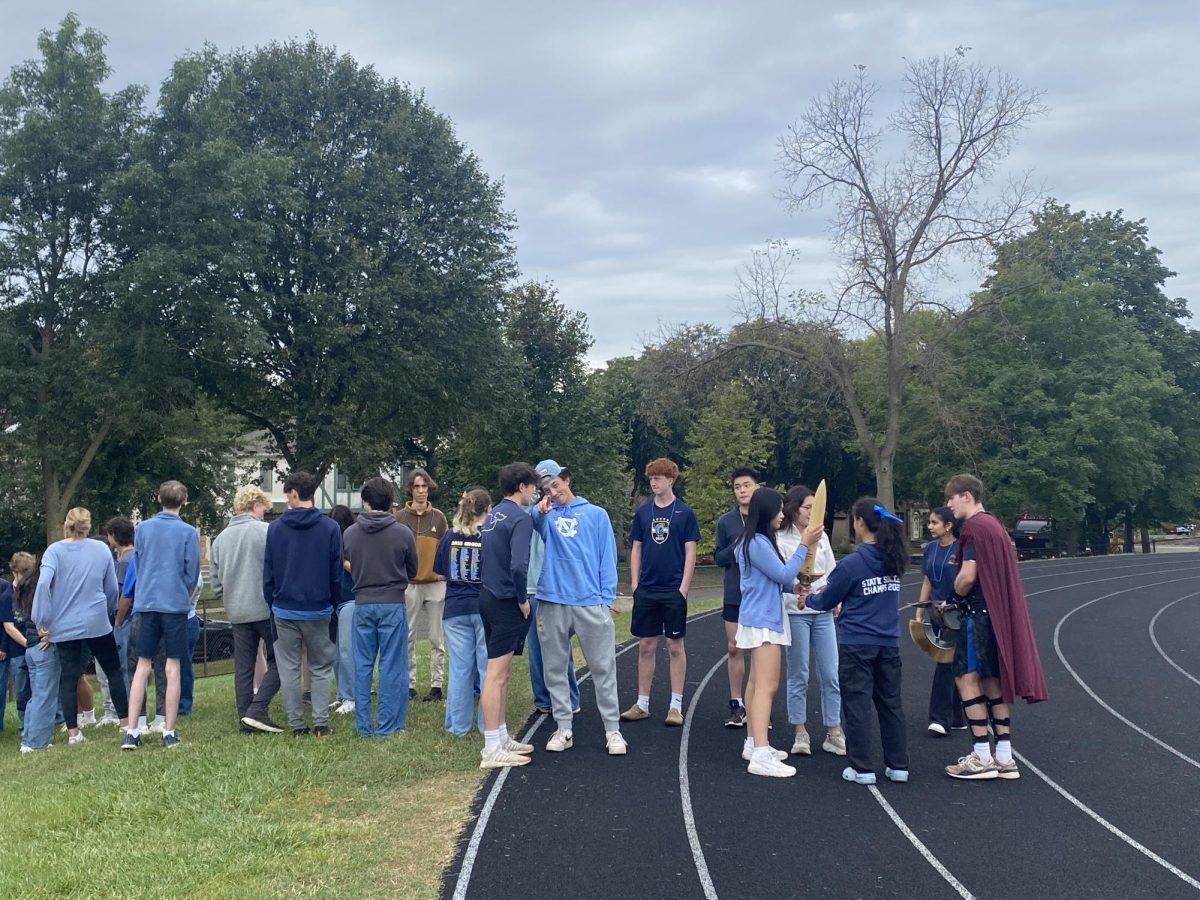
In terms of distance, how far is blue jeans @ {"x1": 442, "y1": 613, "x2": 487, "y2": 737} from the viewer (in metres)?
7.61

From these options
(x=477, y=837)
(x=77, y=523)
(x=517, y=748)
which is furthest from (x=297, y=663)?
(x=477, y=837)

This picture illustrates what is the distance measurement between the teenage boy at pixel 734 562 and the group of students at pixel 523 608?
0.02m

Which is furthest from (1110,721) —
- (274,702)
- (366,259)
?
(366,259)

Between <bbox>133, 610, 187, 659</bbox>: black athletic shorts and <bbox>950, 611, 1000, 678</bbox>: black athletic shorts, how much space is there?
5.63 m

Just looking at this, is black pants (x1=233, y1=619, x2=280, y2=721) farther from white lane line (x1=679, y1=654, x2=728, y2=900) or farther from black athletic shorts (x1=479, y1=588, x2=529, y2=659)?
white lane line (x1=679, y1=654, x2=728, y2=900)

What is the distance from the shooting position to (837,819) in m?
5.74

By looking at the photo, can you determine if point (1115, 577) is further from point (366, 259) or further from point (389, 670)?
point (389, 670)

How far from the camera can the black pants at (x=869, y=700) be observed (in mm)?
6391

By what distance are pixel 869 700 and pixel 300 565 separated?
13.5ft

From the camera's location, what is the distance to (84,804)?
6.10m

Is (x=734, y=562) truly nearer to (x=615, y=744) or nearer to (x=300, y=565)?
(x=615, y=744)

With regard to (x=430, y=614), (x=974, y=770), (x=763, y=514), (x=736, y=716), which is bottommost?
(x=974, y=770)

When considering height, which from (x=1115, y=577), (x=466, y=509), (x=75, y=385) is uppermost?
(x=75, y=385)

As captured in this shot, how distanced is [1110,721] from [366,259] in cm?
2064
